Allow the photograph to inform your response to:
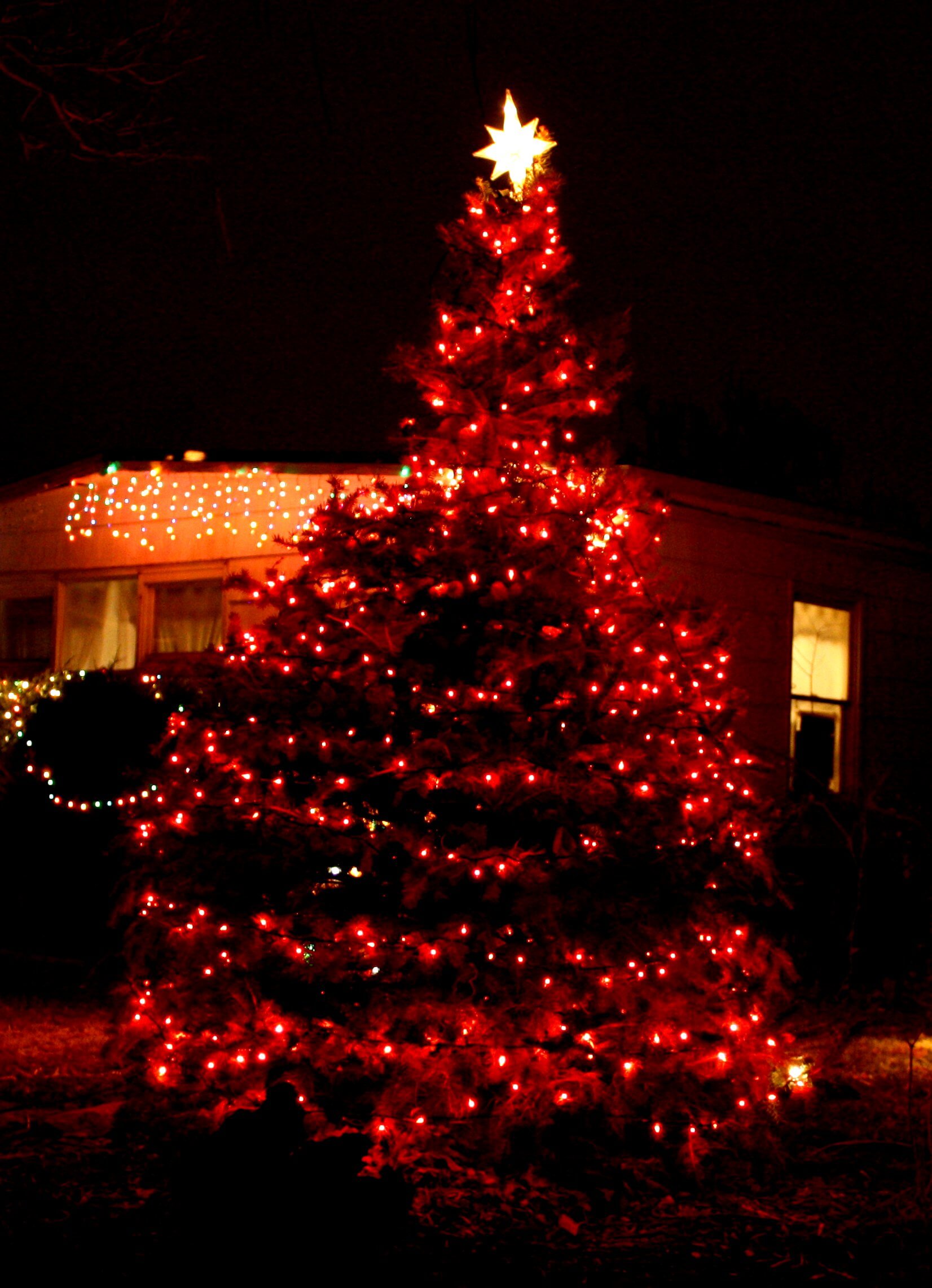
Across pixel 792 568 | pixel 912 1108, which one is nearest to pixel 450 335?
pixel 912 1108

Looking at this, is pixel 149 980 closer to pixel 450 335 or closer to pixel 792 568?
pixel 450 335

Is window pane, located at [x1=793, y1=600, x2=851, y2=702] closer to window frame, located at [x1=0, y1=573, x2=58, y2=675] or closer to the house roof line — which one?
the house roof line

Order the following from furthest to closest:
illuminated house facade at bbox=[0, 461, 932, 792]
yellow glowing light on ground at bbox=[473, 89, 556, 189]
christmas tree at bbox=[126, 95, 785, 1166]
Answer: illuminated house facade at bbox=[0, 461, 932, 792], yellow glowing light on ground at bbox=[473, 89, 556, 189], christmas tree at bbox=[126, 95, 785, 1166]

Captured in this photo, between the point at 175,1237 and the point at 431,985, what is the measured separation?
127 centimetres

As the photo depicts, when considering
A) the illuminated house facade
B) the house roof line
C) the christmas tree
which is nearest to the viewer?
the christmas tree

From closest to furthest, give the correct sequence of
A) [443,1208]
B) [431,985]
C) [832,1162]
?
[443,1208], [431,985], [832,1162]

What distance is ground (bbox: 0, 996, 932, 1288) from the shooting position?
416 centimetres

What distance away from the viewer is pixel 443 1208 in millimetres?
4680

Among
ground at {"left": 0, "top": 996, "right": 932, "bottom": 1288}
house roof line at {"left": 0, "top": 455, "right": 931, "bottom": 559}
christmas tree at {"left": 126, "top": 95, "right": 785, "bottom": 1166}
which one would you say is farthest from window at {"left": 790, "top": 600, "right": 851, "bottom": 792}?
christmas tree at {"left": 126, "top": 95, "right": 785, "bottom": 1166}

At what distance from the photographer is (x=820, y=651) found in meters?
11.0

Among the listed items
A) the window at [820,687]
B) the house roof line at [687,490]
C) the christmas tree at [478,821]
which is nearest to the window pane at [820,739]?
the window at [820,687]

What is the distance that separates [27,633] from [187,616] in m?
1.92

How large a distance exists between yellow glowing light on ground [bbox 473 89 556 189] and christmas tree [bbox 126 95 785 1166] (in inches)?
16.7

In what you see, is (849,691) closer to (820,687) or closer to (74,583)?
(820,687)
